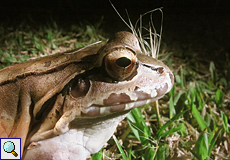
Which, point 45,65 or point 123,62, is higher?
point 123,62

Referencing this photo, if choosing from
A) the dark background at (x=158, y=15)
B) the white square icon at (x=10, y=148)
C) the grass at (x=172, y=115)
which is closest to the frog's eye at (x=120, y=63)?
the grass at (x=172, y=115)

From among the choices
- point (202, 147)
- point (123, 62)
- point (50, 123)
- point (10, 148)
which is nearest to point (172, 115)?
point (202, 147)

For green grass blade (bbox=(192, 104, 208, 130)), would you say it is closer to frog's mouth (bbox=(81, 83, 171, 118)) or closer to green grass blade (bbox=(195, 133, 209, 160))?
green grass blade (bbox=(195, 133, 209, 160))

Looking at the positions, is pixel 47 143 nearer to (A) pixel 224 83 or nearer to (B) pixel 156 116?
(B) pixel 156 116

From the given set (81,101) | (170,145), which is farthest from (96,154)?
(170,145)

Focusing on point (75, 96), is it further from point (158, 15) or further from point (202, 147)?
point (158, 15)

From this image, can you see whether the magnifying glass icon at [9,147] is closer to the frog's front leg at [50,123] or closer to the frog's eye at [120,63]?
the frog's front leg at [50,123]
